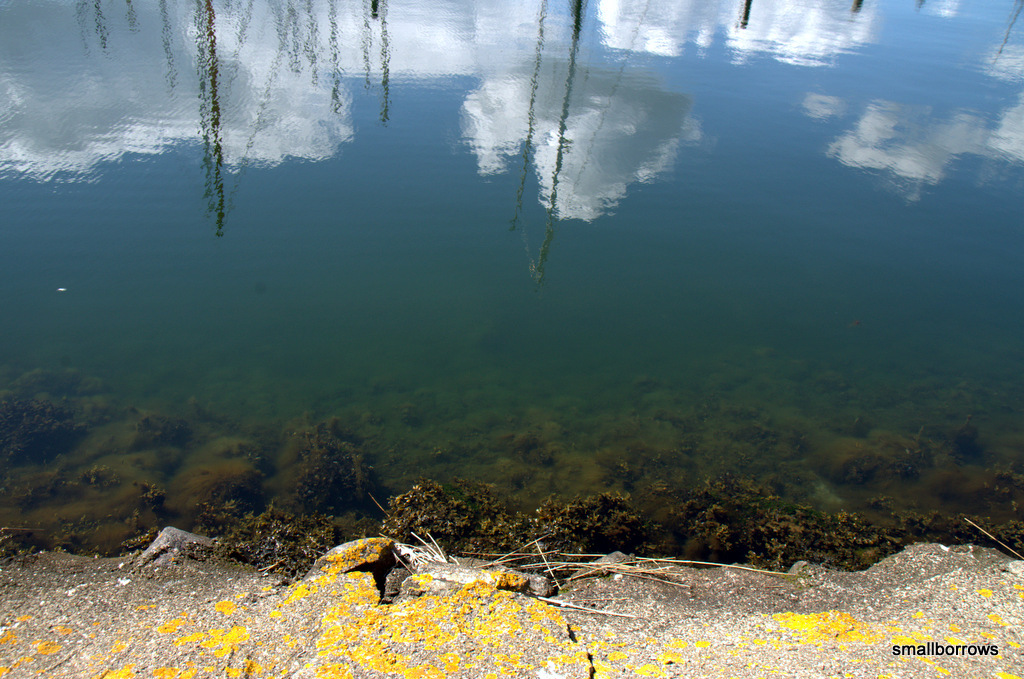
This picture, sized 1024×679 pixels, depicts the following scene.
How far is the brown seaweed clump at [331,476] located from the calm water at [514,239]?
0.27 m

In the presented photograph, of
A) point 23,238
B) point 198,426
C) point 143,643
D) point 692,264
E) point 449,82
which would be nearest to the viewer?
point 143,643

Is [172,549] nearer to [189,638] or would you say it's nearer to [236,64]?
[189,638]

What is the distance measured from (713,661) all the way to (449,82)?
15.8m

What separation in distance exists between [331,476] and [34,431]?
3501 mm

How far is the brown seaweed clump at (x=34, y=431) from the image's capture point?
6.60 metres

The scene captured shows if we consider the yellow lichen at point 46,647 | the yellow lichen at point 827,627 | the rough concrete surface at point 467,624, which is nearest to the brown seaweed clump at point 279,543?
the rough concrete surface at point 467,624

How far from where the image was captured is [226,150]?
12.1 m

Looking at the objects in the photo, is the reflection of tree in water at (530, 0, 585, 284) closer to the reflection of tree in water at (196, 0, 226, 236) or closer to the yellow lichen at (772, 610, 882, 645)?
the reflection of tree in water at (196, 0, 226, 236)

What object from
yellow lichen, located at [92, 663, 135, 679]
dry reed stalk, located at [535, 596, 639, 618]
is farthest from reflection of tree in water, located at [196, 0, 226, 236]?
dry reed stalk, located at [535, 596, 639, 618]

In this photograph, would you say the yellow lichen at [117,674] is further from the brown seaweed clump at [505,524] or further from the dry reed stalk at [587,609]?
the brown seaweed clump at [505,524]

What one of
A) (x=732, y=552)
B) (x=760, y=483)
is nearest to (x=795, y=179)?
(x=760, y=483)

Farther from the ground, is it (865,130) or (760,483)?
(865,130)

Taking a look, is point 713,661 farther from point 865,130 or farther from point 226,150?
point 865,130

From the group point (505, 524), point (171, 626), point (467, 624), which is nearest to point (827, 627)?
point (467, 624)
